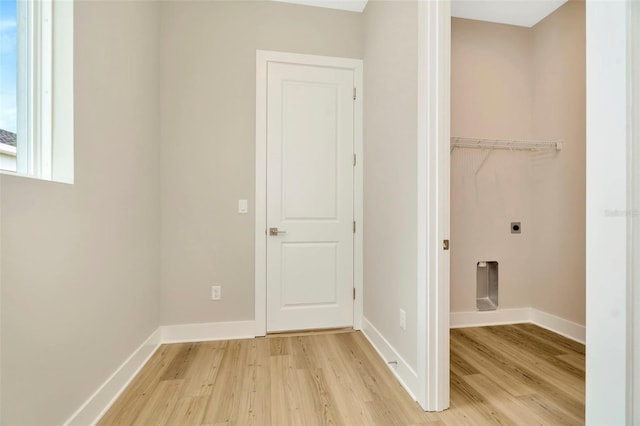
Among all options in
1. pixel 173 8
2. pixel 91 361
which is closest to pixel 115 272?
pixel 91 361

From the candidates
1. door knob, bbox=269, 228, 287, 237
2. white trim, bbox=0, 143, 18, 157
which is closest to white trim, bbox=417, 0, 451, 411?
door knob, bbox=269, 228, 287, 237

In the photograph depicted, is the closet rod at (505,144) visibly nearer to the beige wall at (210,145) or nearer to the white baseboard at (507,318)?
the white baseboard at (507,318)

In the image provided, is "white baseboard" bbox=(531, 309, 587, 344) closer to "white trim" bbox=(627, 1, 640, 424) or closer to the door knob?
"white trim" bbox=(627, 1, 640, 424)

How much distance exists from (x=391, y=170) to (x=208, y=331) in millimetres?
1978

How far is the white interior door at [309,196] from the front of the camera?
249 centimetres

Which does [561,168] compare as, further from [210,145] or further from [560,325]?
[210,145]

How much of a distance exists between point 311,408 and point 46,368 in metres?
1.19

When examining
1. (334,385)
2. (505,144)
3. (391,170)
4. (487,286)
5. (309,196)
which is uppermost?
(505,144)

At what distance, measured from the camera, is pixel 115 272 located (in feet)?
5.42

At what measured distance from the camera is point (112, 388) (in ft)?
5.20

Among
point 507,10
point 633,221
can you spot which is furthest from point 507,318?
point 507,10

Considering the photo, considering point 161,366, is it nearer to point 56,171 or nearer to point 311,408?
point 311,408

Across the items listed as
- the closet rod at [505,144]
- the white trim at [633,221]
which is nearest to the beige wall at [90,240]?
the white trim at [633,221]

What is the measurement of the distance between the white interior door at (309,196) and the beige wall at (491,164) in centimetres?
103
